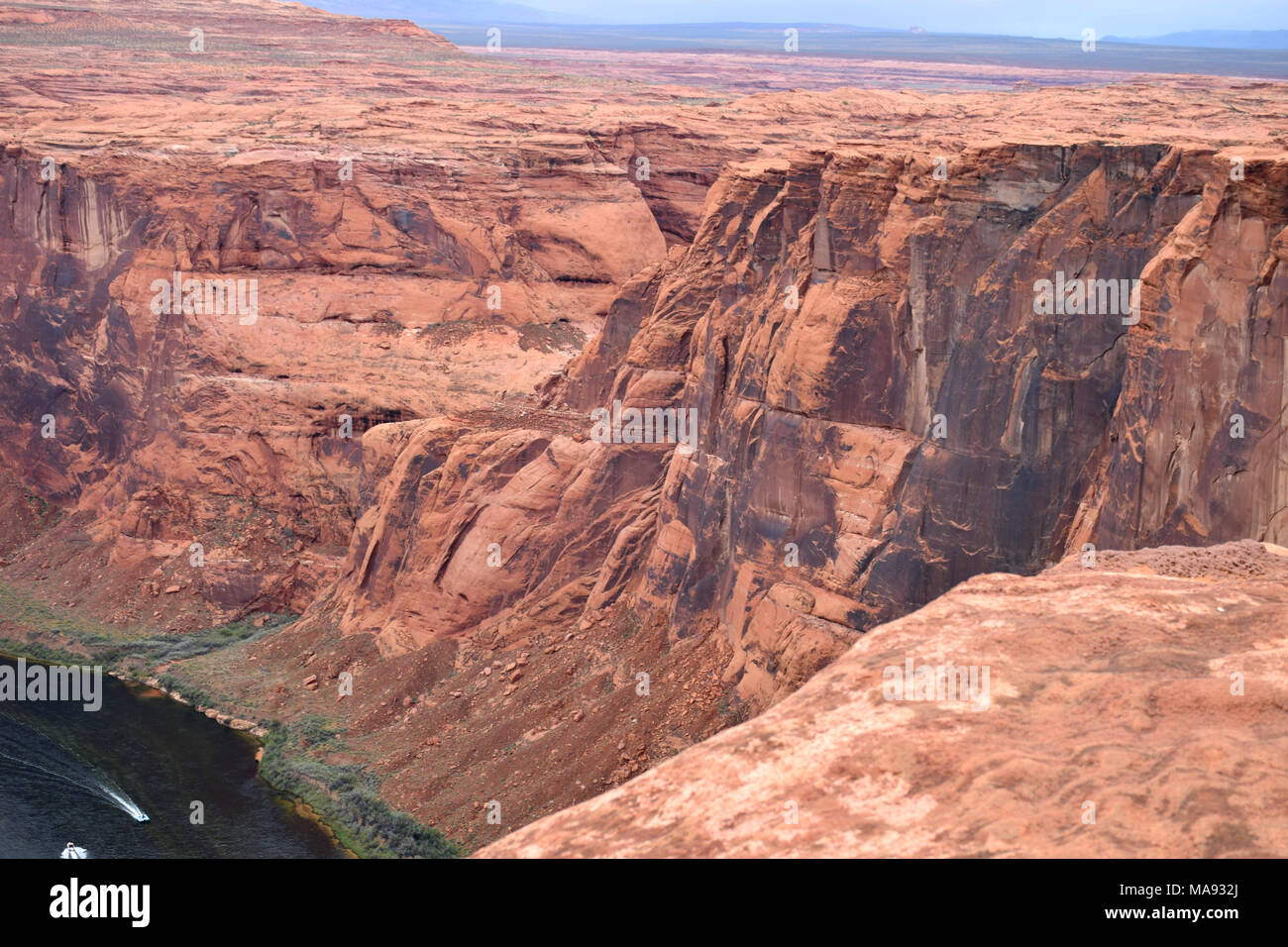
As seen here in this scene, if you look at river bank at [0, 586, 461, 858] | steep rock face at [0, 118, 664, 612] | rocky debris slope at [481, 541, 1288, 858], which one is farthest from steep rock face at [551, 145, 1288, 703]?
steep rock face at [0, 118, 664, 612]

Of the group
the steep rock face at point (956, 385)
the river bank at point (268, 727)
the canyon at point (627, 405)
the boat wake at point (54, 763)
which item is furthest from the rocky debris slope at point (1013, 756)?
the boat wake at point (54, 763)

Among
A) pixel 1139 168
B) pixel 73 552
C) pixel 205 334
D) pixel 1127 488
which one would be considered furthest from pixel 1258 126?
pixel 73 552

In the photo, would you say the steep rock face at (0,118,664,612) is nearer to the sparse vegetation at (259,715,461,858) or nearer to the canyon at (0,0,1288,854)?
the canyon at (0,0,1288,854)

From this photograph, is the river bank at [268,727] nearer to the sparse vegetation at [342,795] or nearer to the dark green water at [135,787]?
the sparse vegetation at [342,795]

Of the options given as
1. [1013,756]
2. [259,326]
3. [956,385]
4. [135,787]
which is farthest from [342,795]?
[1013,756]

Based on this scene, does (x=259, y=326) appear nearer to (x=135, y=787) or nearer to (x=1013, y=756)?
(x=135, y=787)
